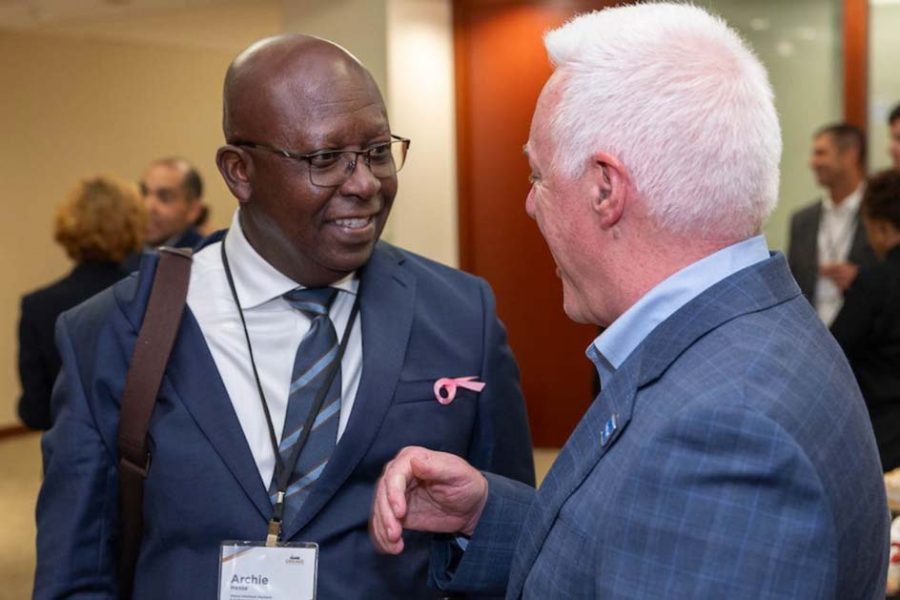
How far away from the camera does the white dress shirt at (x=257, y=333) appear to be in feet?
5.85

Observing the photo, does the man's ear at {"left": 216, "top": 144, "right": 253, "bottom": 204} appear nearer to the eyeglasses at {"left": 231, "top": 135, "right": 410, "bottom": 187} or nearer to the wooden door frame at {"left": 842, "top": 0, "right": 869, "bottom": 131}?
the eyeglasses at {"left": 231, "top": 135, "right": 410, "bottom": 187}

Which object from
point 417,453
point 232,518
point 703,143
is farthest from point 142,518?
point 703,143

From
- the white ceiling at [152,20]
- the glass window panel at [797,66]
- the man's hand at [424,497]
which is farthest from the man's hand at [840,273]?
the white ceiling at [152,20]

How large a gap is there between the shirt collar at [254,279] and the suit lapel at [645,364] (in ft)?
2.30

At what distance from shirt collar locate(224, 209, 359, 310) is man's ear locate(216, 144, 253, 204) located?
0.04 metres

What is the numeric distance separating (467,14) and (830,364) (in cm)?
653

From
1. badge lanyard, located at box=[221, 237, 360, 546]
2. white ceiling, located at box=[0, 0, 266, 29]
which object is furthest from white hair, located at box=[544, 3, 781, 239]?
white ceiling, located at box=[0, 0, 266, 29]

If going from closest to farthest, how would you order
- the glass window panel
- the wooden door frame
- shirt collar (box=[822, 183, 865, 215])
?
shirt collar (box=[822, 183, 865, 215]) < the wooden door frame < the glass window panel

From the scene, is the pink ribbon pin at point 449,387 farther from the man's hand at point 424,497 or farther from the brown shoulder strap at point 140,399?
the brown shoulder strap at point 140,399

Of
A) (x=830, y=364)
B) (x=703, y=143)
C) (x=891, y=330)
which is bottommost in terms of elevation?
(x=891, y=330)

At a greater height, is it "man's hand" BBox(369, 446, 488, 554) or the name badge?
"man's hand" BBox(369, 446, 488, 554)

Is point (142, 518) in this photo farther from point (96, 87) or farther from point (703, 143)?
point (96, 87)

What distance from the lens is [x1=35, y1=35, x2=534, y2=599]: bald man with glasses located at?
1721 mm

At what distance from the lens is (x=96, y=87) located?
10312mm
